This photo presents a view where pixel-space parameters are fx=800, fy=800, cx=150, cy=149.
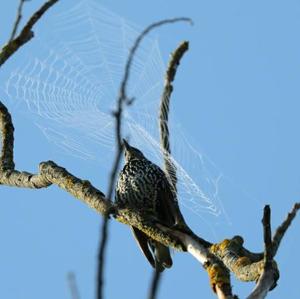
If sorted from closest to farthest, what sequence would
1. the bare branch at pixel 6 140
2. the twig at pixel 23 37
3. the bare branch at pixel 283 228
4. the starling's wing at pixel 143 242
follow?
1. the bare branch at pixel 283 228
2. the twig at pixel 23 37
3. the bare branch at pixel 6 140
4. the starling's wing at pixel 143 242

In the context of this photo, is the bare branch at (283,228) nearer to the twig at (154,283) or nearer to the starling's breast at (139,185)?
the twig at (154,283)

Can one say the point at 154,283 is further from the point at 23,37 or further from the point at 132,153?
the point at 132,153

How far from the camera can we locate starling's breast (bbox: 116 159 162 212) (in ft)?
23.8

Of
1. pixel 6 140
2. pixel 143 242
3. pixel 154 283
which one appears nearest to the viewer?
pixel 154 283

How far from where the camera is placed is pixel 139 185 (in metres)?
7.34

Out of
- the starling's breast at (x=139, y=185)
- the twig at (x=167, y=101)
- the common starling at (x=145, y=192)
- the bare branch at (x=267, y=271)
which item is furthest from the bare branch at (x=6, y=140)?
the bare branch at (x=267, y=271)

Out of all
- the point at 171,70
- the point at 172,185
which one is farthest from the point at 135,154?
the point at 171,70

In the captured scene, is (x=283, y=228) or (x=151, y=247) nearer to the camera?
(x=283, y=228)

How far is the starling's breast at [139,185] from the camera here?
7.26 m

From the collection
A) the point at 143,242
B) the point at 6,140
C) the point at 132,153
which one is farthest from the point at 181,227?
the point at 132,153

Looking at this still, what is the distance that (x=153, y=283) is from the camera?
2.46 metres

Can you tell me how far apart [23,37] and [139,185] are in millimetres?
3512

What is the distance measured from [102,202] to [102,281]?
2.91 m

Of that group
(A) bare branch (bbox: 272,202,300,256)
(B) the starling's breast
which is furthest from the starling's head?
(A) bare branch (bbox: 272,202,300,256)
